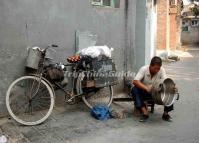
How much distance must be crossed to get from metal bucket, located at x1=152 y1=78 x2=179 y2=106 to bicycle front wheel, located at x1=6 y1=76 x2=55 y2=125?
1.85 m

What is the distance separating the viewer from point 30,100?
23.4 ft

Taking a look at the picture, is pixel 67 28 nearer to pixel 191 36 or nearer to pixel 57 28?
pixel 57 28

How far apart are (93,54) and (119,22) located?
2.09 m

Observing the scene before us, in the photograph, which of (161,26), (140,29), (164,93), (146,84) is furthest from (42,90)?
(161,26)

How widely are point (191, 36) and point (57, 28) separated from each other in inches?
1726

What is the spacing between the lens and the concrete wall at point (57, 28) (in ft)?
→ 22.7

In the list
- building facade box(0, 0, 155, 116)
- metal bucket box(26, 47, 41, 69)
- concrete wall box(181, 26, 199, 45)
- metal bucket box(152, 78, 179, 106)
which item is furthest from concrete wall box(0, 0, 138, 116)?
concrete wall box(181, 26, 199, 45)

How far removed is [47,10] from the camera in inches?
293

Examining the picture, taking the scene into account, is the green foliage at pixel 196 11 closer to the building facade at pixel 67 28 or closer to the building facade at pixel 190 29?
the building facade at pixel 190 29

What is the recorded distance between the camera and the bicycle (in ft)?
22.5

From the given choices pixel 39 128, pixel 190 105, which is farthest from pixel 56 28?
pixel 190 105

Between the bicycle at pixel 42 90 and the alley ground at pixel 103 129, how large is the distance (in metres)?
0.21

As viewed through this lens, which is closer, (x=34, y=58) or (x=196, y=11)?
(x=34, y=58)

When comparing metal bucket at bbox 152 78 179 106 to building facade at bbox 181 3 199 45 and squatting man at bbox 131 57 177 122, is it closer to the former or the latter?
squatting man at bbox 131 57 177 122
